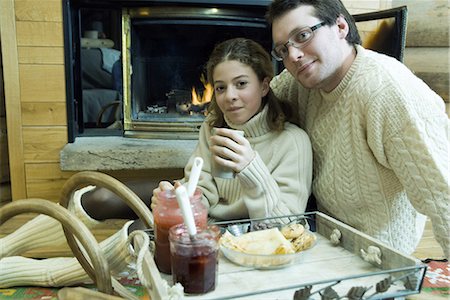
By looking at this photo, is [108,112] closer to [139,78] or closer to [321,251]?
[139,78]

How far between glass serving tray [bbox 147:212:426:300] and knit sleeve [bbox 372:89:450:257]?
9.3 inches

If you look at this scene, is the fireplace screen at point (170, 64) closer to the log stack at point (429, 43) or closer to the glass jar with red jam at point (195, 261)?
the log stack at point (429, 43)

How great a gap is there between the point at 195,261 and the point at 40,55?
1686 millimetres

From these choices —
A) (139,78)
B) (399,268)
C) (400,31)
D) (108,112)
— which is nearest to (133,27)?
(139,78)

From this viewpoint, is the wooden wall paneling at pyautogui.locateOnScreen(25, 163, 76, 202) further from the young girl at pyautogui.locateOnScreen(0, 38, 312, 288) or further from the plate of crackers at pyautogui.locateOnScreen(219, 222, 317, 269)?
the plate of crackers at pyautogui.locateOnScreen(219, 222, 317, 269)

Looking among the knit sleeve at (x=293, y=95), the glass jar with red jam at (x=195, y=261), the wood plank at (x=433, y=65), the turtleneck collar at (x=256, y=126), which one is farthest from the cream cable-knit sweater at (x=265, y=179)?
→ the wood plank at (x=433, y=65)

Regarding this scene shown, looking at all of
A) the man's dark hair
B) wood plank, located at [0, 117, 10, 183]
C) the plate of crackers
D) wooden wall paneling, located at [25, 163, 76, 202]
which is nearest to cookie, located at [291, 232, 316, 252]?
the plate of crackers

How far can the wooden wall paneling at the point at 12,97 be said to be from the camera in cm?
211

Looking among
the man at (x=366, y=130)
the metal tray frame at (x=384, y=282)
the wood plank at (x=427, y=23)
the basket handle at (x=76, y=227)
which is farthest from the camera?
the wood plank at (x=427, y=23)

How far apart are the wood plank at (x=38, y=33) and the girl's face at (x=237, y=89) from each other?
1064mm

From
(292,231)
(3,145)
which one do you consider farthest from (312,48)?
(3,145)

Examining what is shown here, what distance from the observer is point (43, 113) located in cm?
219

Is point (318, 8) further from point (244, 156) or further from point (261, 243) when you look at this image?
point (261, 243)

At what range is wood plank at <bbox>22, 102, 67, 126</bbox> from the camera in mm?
2182
